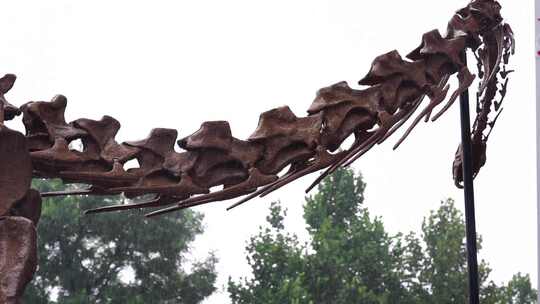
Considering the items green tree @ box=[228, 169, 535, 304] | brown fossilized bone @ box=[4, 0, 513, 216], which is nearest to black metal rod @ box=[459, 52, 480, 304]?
brown fossilized bone @ box=[4, 0, 513, 216]

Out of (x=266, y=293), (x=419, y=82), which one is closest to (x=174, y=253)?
(x=266, y=293)

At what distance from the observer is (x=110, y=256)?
13.2m

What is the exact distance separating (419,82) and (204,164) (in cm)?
74

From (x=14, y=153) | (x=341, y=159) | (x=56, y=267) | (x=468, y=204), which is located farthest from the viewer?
(x=56, y=267)

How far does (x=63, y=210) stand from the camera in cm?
1288

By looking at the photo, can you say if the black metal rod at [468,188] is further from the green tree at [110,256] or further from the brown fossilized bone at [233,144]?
the green tree at [110,256]

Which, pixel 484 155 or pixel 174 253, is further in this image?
pixel 174 253

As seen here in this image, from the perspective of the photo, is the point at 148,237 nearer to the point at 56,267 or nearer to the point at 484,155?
the point at 56,267

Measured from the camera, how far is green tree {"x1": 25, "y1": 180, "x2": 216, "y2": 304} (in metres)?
12.9

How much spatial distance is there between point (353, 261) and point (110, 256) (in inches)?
136

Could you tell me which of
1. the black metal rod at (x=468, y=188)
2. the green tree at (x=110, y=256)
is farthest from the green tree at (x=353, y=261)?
the black metal rod at (x=468, y=188)

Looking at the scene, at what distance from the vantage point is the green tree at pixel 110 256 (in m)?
12.9

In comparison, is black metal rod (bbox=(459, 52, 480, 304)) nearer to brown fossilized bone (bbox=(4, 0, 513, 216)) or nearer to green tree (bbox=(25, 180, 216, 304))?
brown fossilized bone (bbox=(4, 0, 513, 216))

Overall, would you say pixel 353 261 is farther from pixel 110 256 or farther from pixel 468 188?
pixel 468 188
